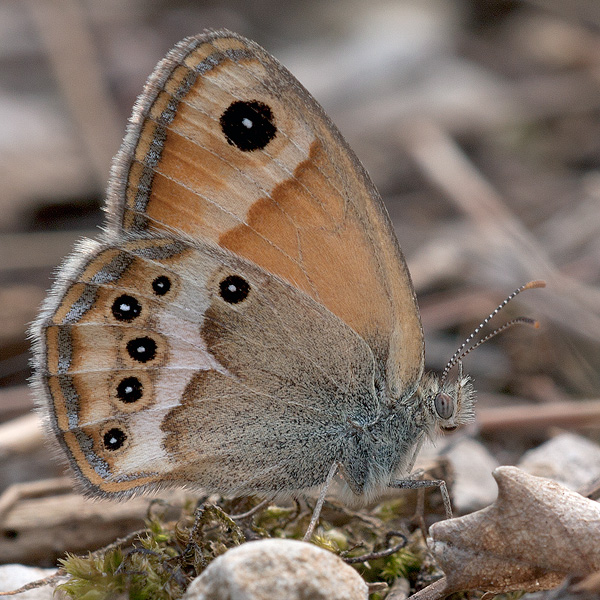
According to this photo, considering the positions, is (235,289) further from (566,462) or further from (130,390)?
(566,462)

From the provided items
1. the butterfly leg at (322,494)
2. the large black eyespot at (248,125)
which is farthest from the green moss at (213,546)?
the large black eyespot at (248,125)

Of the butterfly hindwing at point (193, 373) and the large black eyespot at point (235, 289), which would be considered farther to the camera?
the large black eyespot at point (235, 289)

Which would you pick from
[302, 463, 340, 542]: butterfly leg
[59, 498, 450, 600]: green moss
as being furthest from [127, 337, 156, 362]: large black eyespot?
[302, 463, 340, 542]: butterfly leg

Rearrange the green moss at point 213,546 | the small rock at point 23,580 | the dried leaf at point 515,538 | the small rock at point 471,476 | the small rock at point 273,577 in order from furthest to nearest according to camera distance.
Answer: the small rock at point 471,476 < the small rock at point 23,580 < the green moss at point 213,546 < the dried leaf at point 515,538 < the small rock at point 273,577

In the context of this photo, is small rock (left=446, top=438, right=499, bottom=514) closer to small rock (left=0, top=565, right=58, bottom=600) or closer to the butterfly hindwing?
the butterfly hindwing

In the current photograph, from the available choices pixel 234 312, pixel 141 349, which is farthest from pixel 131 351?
pixel 234 312

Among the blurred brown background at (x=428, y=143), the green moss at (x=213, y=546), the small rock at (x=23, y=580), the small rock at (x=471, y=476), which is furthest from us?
the blurred brown background at (x=428, y=143)

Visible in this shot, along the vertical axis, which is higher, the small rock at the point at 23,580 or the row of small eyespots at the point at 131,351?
the row of small eyespots at the point at 131,351

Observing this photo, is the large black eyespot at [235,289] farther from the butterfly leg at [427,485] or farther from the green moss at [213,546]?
the butterfly leg at [427,485]
